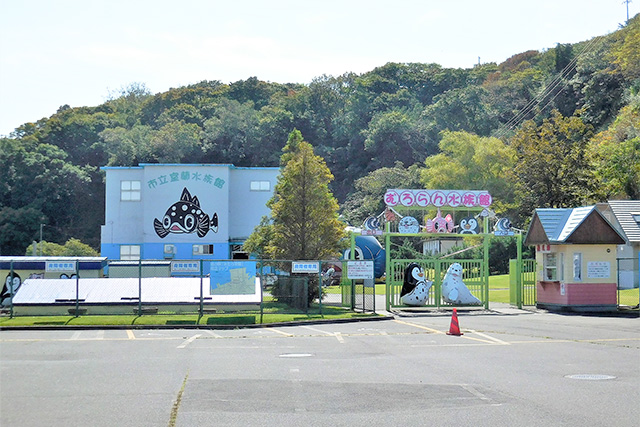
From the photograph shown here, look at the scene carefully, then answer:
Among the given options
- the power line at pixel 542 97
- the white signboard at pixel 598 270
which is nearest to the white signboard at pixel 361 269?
the white signboard at pixel 598 270

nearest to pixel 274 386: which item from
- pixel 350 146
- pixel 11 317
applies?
pixel 11 317

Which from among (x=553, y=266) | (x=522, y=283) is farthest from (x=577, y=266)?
(x=522, y=283)

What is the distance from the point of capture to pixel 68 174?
305 ft

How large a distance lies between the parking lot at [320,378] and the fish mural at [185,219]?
37909 millimetres

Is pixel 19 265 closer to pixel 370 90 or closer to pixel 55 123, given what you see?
pixel 55 123

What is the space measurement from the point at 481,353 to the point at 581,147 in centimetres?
4386

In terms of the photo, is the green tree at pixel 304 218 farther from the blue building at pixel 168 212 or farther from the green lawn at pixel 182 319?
Result: the blue building at pixel 168 212

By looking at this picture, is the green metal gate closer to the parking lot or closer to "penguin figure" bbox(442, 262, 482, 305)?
"penguin figure" bbox(442, 262, 482, 305)

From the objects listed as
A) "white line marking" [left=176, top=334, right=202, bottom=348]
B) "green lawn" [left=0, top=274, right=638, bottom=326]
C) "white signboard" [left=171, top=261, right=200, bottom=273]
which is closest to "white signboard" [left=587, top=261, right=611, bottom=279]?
"green lawn" [left=0, top=274, right=638, bottom=326]

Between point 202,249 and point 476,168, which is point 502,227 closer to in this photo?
point 202,249

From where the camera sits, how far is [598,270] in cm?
3131

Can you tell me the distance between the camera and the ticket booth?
102 feet

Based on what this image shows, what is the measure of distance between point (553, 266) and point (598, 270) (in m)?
1.82

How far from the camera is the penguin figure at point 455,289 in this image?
103 ft
